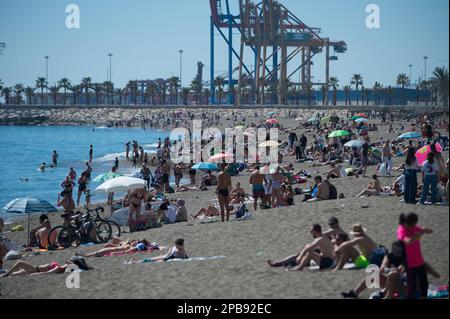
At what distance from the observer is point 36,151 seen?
211ft

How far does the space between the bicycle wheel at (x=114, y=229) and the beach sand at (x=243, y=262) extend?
153mm

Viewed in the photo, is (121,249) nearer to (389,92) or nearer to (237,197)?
(237,197)

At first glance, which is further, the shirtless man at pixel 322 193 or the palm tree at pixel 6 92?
the palm tree at pixel 6 92

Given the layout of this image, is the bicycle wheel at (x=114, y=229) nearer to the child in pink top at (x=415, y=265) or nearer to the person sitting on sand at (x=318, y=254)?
the person sitting on sand at (x=318, y=254)

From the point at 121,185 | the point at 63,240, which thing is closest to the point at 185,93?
the point at 121,185

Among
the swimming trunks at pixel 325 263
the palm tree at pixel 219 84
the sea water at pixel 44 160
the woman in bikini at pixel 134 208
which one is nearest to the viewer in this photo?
the swimming trunks at pixel 325 263

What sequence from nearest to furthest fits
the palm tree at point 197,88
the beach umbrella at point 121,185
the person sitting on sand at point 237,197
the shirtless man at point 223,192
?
the shirtless man at point 223,192
the beach umbrella at point 121,185
the person sitting on sand at point 237,197
the palm tree at point 197,88

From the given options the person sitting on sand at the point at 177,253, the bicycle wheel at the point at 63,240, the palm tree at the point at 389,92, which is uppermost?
the palm tree at the point at 389,92

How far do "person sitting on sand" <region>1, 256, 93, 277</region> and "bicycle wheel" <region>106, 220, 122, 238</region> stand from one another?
291cm

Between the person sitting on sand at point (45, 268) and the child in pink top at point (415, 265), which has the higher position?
the child in pink top at point (415, 265)

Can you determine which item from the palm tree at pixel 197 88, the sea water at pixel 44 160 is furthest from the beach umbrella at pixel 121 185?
the palm tree at pixel 197 88

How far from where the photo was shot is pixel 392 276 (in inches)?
325

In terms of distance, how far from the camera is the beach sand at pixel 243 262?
9062 millimetres
